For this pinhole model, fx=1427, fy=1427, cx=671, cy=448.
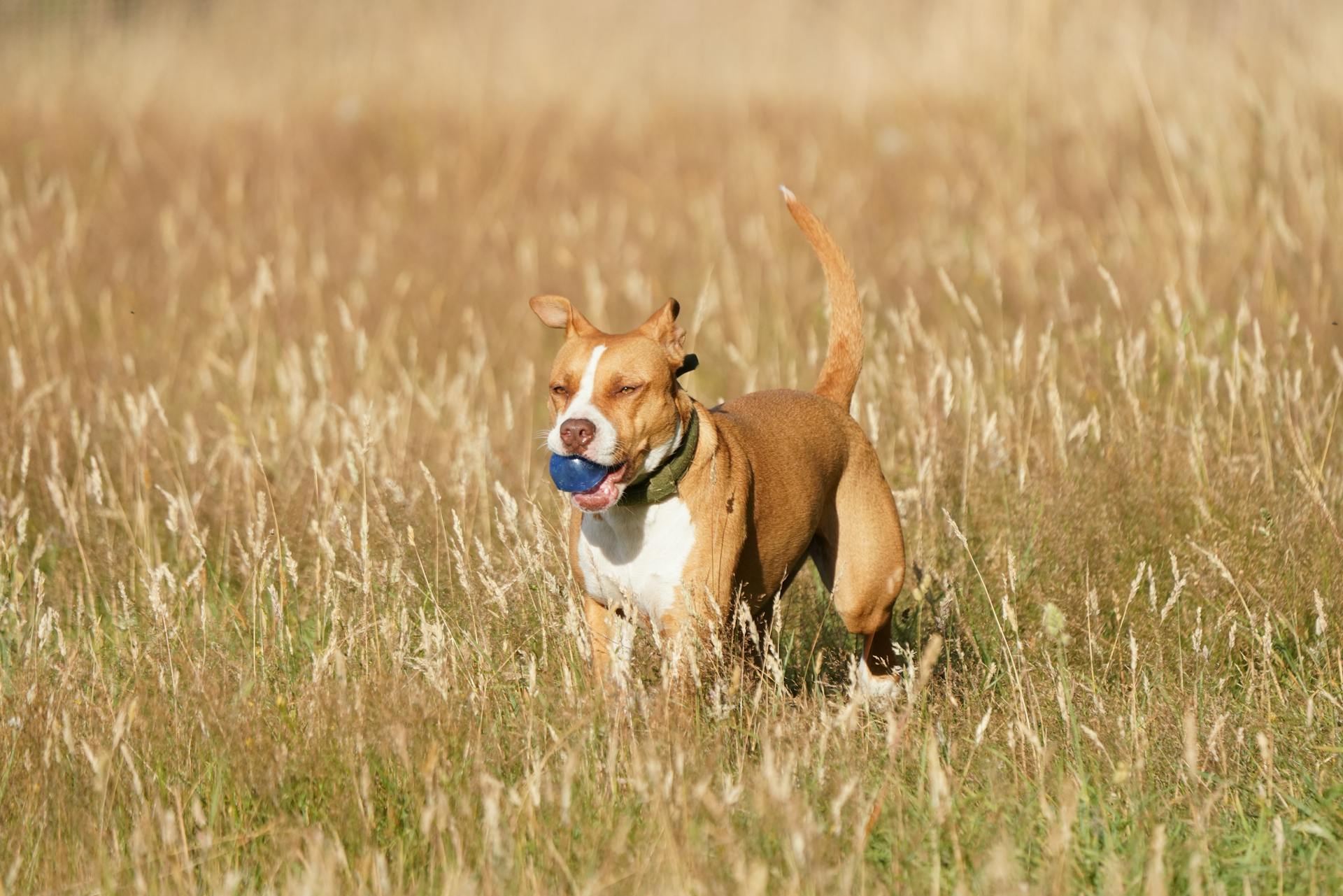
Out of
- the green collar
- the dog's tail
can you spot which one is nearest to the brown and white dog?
the green collar

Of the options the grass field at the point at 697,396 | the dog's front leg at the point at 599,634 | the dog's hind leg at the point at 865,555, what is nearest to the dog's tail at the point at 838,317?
the dog's hind leg at the point at 865,555

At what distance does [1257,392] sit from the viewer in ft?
16.1

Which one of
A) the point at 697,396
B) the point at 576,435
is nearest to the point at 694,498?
the point at 576,435

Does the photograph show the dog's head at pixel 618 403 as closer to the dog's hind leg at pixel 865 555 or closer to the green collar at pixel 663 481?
the green collar at pixel 663 481

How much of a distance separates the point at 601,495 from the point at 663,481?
19 cm

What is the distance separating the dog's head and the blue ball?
0.02 meters

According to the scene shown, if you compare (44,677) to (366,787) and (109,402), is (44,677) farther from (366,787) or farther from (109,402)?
(109,402)

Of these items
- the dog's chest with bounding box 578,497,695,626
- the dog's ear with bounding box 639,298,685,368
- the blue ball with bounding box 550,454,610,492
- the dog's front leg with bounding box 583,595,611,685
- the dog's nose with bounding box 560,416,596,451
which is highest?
the dog's ear with bounding box 639,298,685,368

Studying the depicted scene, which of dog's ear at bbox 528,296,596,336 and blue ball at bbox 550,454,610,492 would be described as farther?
dog's ear at bbox 528,296,596,336

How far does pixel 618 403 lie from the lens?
3525mm

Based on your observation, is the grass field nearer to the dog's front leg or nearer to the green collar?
the dog's front leg

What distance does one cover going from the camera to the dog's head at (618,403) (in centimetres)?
340

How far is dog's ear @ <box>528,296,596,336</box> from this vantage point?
387 centimetres

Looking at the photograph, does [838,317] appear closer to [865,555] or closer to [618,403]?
[865,555]
